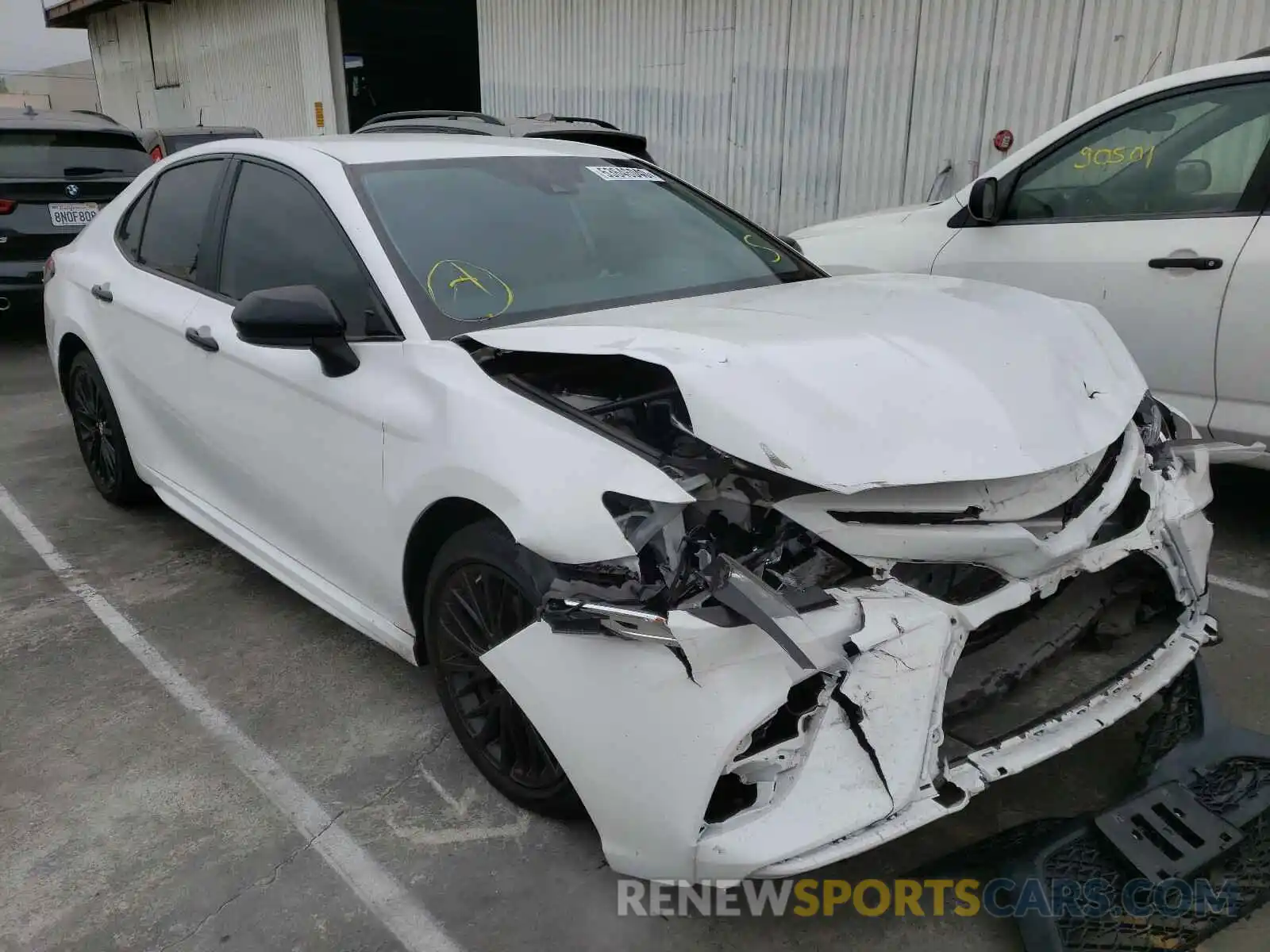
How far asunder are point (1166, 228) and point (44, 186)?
7907 mm

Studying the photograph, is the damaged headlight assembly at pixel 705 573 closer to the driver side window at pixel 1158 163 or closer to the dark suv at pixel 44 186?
the driver side window at pixel 1158 163

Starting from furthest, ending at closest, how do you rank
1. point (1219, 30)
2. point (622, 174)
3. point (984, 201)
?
point (1219, 30), point (984, 201), point (622, 174)

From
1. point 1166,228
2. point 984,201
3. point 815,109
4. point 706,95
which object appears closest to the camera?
point 1166,228

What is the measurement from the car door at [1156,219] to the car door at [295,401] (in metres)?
2.97

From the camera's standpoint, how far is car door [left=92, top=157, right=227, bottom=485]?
11.7 feet

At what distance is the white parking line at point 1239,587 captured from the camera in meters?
3.54

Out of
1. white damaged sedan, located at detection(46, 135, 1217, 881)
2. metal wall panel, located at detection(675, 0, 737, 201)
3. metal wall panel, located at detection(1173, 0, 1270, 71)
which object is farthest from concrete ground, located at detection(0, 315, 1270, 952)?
metal wall panel, located at detection(675, 0, 737, 201)

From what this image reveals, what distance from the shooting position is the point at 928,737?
187 cm

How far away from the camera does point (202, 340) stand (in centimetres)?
331

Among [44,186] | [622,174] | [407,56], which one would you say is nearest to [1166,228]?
[622,174]

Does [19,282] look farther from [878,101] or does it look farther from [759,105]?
[878,101]

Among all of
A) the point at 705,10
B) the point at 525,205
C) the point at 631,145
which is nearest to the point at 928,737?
the point at 525,205

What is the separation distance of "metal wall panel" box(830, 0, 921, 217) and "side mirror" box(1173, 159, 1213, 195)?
4.43 meters

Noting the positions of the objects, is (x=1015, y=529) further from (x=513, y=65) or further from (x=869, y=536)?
(x=513, y=65)
